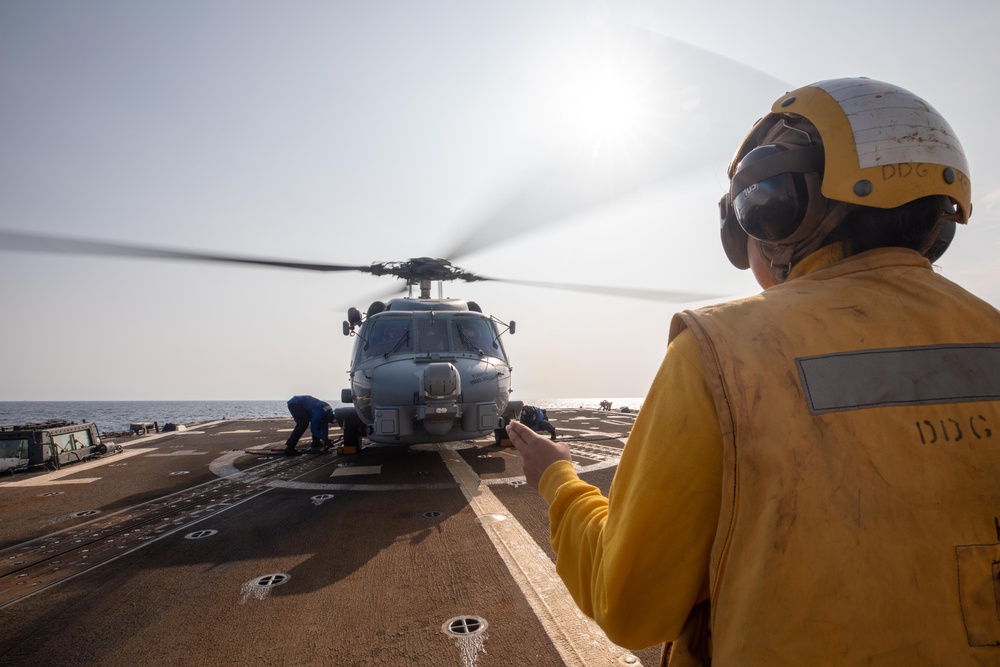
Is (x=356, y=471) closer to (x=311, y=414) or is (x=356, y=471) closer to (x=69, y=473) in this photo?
(x=311, y=414)

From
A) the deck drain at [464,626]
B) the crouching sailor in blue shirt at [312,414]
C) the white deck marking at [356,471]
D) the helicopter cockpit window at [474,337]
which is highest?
the helicopter cockpit window at [474,337]

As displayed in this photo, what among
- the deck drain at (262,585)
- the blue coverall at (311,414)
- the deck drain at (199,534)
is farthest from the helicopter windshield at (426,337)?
the deck drain at (262,585)

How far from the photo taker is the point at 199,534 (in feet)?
15.2

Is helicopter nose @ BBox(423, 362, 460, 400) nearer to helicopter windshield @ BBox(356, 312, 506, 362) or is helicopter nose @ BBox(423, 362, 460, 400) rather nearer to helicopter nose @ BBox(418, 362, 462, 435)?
helicopter nose @ BBox(418, 362, 462, 435)

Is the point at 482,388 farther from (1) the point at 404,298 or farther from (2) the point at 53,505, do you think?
(2) the point at 53,505

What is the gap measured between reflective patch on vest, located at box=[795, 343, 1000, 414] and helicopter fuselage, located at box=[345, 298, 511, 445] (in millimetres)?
6722

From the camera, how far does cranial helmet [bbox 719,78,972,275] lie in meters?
1.18

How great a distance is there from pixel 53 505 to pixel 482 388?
19.8ft

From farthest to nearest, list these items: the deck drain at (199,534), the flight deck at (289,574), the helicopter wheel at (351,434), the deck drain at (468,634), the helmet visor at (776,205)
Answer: the helicopter wheel at (351,434), the deck drain at (199,534), the flight deck at (289,574), the deck drain at (468,634), the helmet visor at (776,205)


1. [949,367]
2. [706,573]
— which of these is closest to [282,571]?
[706,573]

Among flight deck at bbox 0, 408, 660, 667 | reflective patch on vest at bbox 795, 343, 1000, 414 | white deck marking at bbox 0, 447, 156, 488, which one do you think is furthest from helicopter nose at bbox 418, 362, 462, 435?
reflective patch on vest at bbox 795, 343, 1000, 414

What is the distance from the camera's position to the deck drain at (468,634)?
2.50 m

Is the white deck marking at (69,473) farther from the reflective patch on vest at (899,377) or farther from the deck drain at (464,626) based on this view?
the reflective patch on vest at (899,377)

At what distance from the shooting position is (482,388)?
826 cm
